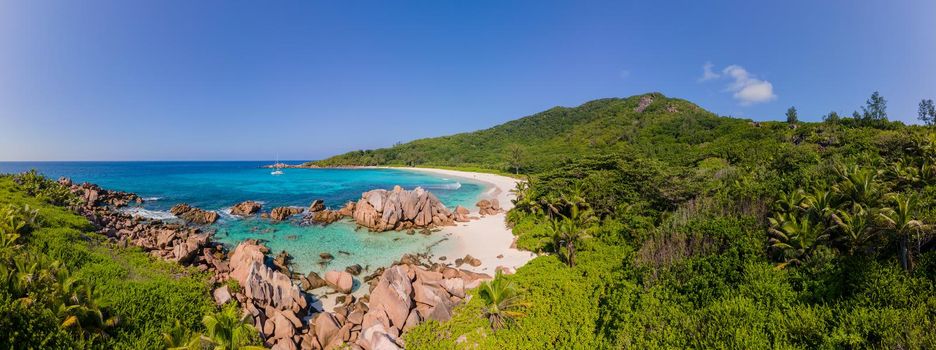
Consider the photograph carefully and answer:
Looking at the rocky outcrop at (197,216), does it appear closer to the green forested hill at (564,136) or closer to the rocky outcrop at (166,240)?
the rocky outcrop at (166,240)

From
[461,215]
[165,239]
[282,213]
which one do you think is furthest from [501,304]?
[282,213]

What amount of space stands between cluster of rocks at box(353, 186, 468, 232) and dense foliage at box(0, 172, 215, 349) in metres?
16.1

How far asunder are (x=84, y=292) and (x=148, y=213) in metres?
39.7

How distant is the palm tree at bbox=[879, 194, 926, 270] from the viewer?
1193cm

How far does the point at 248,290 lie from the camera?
1634 centimetres

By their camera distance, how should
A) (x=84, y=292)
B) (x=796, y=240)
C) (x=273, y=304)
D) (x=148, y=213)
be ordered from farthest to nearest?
(x=148, y=213) → (x=273, y=304) → (x=796, y=240) → (x=84, y=292)

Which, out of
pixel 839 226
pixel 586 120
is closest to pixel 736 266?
pixel 839 226

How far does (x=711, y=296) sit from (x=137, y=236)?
39.8 m

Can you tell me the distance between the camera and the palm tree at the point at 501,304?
46.1 ft

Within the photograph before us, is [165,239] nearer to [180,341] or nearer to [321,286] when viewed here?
[321,286]

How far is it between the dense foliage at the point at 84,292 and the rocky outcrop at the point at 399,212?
16077mm

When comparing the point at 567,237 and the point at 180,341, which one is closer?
the point at 180,341

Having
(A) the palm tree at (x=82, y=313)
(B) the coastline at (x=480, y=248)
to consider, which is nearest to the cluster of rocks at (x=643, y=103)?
(B) the coastline at (x=480, y=248)

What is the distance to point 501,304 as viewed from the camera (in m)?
14.6
